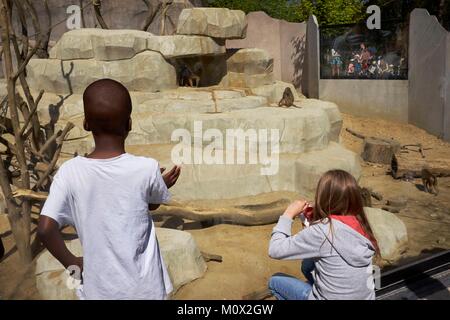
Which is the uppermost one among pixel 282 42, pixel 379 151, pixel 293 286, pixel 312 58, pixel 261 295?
pixel 282 42

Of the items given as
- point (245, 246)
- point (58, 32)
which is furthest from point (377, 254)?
point (58, 32)

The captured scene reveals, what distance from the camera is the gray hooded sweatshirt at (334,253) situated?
1.74 meters

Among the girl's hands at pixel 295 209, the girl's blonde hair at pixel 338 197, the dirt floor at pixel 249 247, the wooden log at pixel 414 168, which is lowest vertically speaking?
the dirt floor at pixel 249 247

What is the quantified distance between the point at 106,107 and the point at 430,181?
574 cm

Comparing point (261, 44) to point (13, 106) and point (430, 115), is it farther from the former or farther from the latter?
point (13, 106)

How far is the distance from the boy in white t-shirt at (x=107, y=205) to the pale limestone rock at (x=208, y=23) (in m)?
6.42

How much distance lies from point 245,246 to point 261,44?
10666mm

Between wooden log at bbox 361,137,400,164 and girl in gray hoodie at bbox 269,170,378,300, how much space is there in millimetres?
6375

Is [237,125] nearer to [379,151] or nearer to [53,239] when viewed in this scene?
[379,151]

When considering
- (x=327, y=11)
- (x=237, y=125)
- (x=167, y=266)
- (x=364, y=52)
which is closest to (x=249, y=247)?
(x=167, y=266)

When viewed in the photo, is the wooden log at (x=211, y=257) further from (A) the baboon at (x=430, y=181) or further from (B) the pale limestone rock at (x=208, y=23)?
(B) the pale limestone rock at (x=208, y=23)

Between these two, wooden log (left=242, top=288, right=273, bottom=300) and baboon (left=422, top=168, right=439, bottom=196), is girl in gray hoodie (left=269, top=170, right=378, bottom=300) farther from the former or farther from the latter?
baboon (left=422, top=168, right=439, bottom=196)

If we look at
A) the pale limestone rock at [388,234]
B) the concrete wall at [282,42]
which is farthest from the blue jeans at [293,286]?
the concrete wall at [282,42]

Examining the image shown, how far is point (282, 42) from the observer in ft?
45.2
